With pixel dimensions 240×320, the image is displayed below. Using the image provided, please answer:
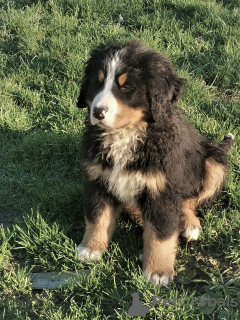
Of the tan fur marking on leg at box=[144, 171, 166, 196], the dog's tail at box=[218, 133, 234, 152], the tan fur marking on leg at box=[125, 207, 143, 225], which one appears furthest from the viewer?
the dog's tail at box=[218, 133, 234, 152]

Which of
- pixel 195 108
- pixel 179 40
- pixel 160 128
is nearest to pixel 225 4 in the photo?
pixel 179 40

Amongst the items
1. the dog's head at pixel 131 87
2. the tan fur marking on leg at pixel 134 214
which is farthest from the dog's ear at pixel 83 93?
the tan fur marking on leg at pixel 134 214

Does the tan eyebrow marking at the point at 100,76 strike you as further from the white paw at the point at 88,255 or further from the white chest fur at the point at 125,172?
the white paw at the point at 88,255

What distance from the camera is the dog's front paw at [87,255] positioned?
300 cm

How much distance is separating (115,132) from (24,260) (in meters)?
1.24

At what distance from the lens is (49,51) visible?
17.6ft

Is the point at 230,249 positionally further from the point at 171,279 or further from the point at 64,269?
the point at 64,269

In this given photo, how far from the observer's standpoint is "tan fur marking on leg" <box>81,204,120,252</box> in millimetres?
3066

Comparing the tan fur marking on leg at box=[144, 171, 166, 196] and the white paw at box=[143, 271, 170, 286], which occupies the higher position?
the tan fur marking on leg at box=[144, 171, 166, 196]

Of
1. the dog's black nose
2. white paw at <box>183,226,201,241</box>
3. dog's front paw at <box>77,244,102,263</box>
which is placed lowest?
dog's front paw at <box>77,244,102,263</box>

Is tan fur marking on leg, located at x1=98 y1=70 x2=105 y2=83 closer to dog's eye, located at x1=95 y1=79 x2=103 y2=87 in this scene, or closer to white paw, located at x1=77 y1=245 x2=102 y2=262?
dog's eye, located at x1=95 y1=79 x2=103 y2=87

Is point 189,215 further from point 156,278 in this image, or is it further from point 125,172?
point 125,172

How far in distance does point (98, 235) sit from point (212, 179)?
107cm

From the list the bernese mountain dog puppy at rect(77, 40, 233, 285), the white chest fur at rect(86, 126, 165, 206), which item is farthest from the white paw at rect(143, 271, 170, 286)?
the white chest fur at rect(86, 126, 165, 206)
